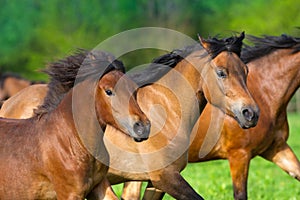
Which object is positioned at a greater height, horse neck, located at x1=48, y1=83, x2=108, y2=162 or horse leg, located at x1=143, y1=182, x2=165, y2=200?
horse neck, located at x1=48, y1=83, x2=108, y2=162

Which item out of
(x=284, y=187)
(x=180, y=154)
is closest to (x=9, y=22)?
(x=284, y=187)

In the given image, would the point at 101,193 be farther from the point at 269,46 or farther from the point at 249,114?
the point at 269,46

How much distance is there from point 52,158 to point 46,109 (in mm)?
522

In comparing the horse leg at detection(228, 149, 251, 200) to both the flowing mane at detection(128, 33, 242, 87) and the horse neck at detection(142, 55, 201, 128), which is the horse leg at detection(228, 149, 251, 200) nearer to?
the horse neck at detection(142, 55, 201, 128)

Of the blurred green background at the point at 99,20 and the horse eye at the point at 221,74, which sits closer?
the horse eye at the point at 221,74

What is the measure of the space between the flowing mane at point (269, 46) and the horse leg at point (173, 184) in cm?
255

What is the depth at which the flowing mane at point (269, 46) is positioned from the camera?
316 inches

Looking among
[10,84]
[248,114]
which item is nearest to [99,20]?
[10,84]

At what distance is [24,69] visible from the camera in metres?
40.0

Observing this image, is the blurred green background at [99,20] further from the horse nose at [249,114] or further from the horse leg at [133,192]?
the horse nose at [249,114]

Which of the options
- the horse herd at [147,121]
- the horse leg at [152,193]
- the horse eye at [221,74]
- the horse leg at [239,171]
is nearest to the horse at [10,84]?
the horse herd at [147,121]

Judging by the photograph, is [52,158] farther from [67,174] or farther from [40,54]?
[40,54]

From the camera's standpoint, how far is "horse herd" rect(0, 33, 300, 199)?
5133 millimetres

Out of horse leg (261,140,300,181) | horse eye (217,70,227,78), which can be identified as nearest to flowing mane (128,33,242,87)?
horse eye (217,70,227,78)
